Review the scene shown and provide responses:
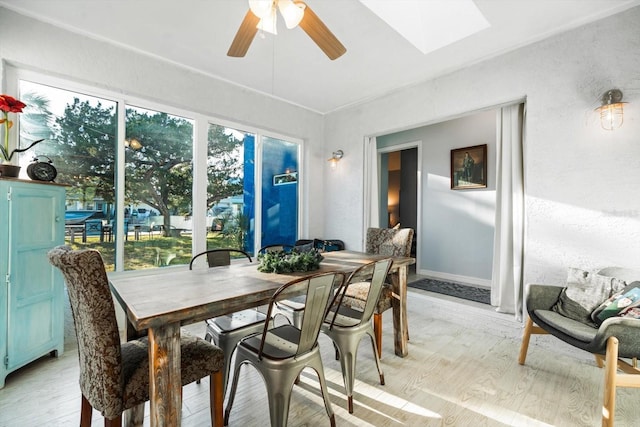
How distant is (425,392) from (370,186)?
2.79 metres

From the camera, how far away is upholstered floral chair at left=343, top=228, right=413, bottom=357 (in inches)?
93.0

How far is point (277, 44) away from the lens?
2777 millimetres

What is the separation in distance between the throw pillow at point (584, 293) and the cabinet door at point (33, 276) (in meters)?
3.99

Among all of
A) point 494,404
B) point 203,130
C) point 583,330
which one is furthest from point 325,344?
point 203,130

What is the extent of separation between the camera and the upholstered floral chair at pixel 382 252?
2363 mm

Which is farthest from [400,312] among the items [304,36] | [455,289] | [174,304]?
[304,36]

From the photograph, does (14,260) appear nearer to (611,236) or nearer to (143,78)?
(143,78)

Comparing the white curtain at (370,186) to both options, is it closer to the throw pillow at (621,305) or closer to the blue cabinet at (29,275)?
the throw pillow at (621,305)

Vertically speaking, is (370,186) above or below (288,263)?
above

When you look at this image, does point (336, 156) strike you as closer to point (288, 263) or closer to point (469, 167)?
point (469, 167)

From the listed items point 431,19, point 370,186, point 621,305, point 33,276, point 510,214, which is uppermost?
point 431,19

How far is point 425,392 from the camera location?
6.48ft

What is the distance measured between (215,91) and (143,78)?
0.77m

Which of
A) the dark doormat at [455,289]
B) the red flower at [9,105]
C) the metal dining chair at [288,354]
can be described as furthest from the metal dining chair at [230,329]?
the dark doormat at [455,289]
